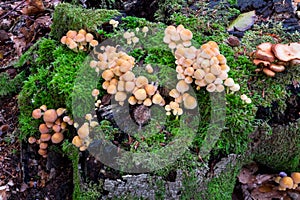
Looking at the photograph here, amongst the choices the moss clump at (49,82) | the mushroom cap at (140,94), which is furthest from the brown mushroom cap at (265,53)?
the moss clump at (49,82)

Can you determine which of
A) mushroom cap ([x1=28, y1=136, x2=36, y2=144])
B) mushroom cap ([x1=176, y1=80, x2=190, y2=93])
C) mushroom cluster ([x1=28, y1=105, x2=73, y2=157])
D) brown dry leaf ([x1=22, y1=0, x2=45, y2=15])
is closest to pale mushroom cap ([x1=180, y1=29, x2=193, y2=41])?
mushroom cap ([x1=176, y1=80, x2=190, y2=93])

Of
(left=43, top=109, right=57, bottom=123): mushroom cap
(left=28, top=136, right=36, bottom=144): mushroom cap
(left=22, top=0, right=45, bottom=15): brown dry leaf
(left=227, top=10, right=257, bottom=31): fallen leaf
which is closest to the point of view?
(left=43, top=109, right=57, bottom=123): mushroom cap

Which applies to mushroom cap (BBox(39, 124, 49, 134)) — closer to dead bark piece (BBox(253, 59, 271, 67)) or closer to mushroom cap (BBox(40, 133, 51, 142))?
mushroom cap (BBox(40, 133, 51, 142))

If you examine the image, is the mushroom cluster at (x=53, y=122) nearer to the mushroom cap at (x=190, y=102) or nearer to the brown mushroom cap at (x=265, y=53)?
the mushroom cap at (x=190, y=102)

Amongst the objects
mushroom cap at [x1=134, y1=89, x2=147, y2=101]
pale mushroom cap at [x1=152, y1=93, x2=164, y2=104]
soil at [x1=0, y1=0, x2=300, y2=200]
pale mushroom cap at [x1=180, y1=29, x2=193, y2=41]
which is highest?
pale mushroom cap at [x1=180, y1=29, x2=193, y2=41]

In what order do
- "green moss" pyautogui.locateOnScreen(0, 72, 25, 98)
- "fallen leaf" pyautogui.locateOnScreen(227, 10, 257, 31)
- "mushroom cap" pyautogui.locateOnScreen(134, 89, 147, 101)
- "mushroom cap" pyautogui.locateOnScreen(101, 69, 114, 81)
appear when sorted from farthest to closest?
"green moss" pyautogui.locateOnScreen(0, 72, 25, 98)
"fallen leaf" pyautogui.locateOnScreen(227, 10, 257, 31)
"mushroom cap" pyautogui.locateOnScreen(101, 69, 114, 81)
"mushroom cap" pyautogui.locateOnScreen(134, 89, 147, 101)

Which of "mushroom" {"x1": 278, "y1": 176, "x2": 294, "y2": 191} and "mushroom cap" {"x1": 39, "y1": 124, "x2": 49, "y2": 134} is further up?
"mushroom cap" {"x1": 39, "y1": 124, "x2": 49, "y2": 134}

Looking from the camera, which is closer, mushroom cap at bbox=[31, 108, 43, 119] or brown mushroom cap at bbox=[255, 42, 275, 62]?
brown mushroom cap at bbox=[255, 42, 275, 62]

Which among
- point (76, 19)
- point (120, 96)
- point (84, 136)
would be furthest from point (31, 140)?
point (76, 19)
